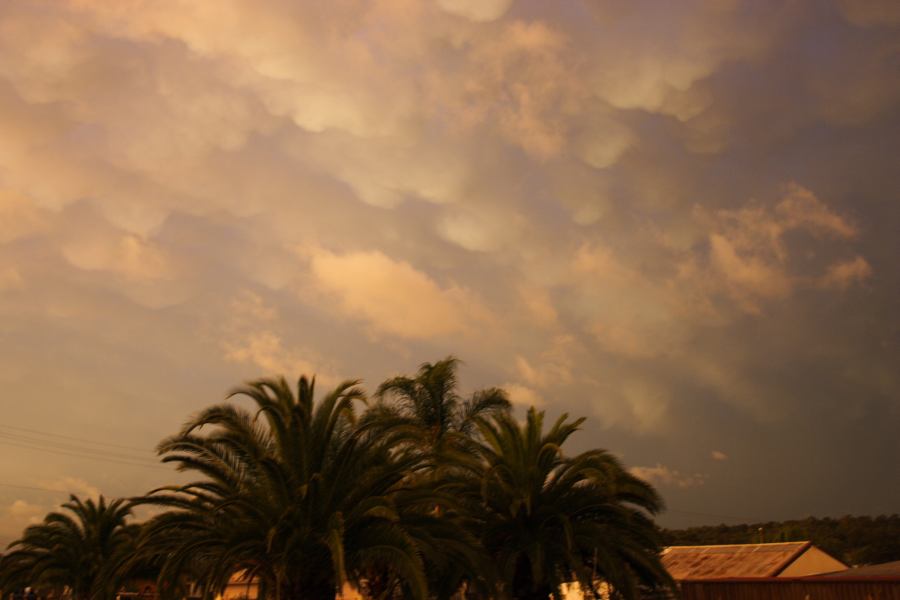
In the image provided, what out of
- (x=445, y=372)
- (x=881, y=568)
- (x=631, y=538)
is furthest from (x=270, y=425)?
(x=881, y=568)

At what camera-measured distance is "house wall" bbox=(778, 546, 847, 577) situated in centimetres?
3366

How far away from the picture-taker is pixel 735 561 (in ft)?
113

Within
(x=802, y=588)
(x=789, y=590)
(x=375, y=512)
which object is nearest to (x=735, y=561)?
(x=789, y=590)

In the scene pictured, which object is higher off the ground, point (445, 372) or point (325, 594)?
point (445, 372)

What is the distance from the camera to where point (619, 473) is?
71.8 ft

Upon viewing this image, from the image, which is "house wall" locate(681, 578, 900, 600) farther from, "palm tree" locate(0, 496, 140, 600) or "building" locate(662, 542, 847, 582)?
"palm tree" locate(0, 496, 140, 600)

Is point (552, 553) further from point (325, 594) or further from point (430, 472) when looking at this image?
point (325, 594)

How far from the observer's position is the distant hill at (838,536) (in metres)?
60.2

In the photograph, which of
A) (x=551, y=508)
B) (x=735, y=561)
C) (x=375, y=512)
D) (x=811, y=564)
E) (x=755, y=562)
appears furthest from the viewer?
(x=811, y=564)

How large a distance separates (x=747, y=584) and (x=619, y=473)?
625 cm

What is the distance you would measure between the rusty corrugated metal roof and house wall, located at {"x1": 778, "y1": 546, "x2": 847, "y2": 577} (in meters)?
0.42

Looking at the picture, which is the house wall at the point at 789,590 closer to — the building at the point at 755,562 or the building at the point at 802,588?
the building at the point at 802,588

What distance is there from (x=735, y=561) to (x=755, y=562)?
0.87 metres

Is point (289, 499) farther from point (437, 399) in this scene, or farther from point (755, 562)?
point (755, 562)
